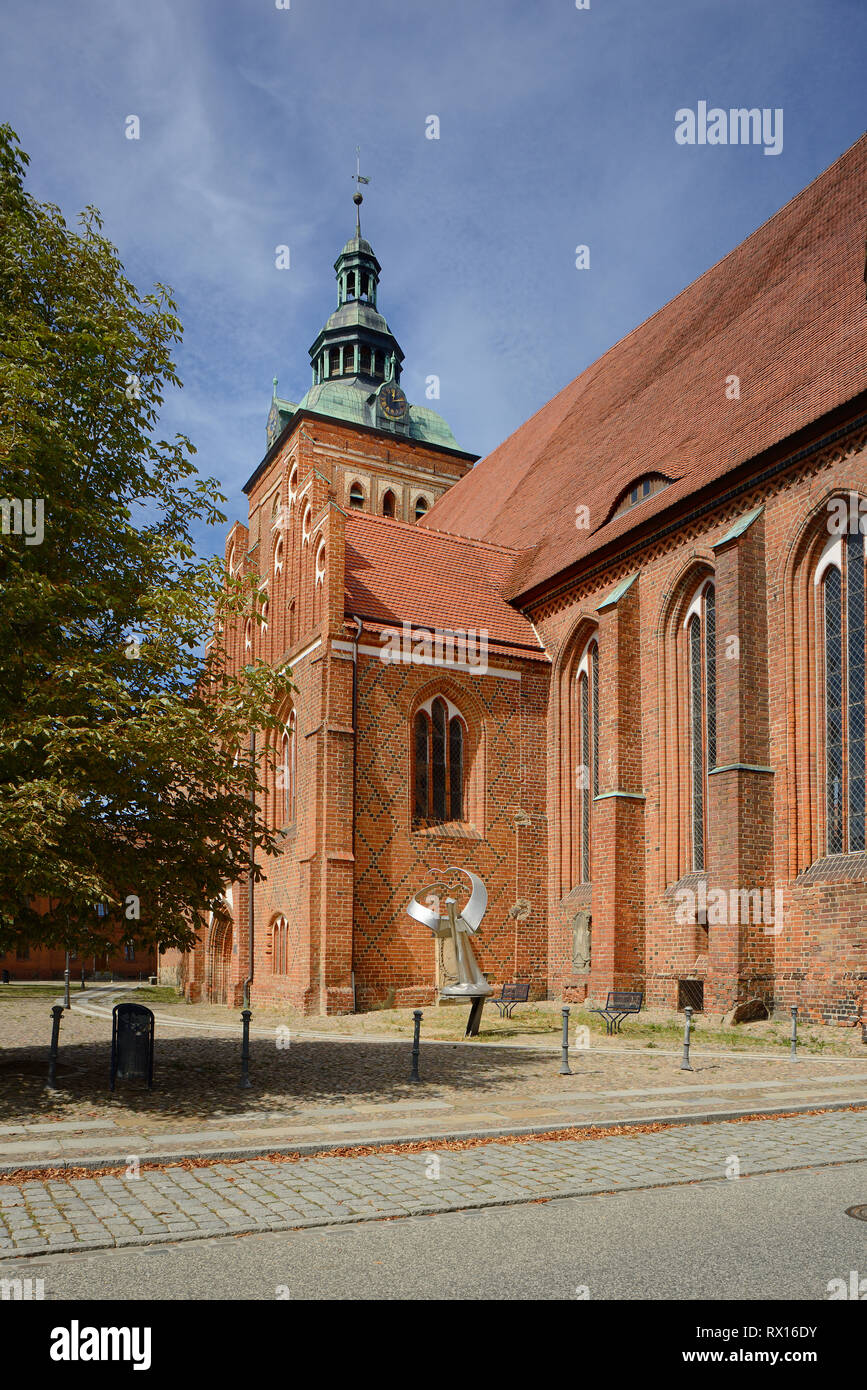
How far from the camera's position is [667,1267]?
203 inches

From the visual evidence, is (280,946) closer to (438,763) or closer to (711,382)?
(438,763)

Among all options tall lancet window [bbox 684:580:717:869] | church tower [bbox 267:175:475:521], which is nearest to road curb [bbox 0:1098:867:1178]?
tall lancet window [bbox 684:580:717:869]

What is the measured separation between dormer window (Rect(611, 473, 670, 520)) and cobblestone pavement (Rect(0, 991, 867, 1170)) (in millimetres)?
11935

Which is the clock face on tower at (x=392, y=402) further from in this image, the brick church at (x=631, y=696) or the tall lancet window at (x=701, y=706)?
the tall lancet window at (x=701, y=706)

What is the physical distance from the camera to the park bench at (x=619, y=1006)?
689 inches

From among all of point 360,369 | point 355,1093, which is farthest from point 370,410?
point 355,1093

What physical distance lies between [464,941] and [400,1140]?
8.68 m

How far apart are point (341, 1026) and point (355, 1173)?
483 inches

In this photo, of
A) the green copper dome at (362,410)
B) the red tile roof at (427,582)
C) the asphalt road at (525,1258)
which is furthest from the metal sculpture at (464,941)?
the green copper dome at (362,410)

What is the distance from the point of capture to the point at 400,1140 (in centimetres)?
Result: 867

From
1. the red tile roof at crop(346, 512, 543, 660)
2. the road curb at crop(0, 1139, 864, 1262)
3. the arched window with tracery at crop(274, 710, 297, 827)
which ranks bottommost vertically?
the road curb at crop(0, 1139, 864, 1262)

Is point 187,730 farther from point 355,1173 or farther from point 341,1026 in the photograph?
point 341,1026

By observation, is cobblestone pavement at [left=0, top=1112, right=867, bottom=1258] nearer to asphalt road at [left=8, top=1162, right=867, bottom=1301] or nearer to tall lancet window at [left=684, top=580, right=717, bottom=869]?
asphalt road at [left=8, top=1162, right=867, bottom=1301]

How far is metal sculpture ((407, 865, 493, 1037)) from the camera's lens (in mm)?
16578
